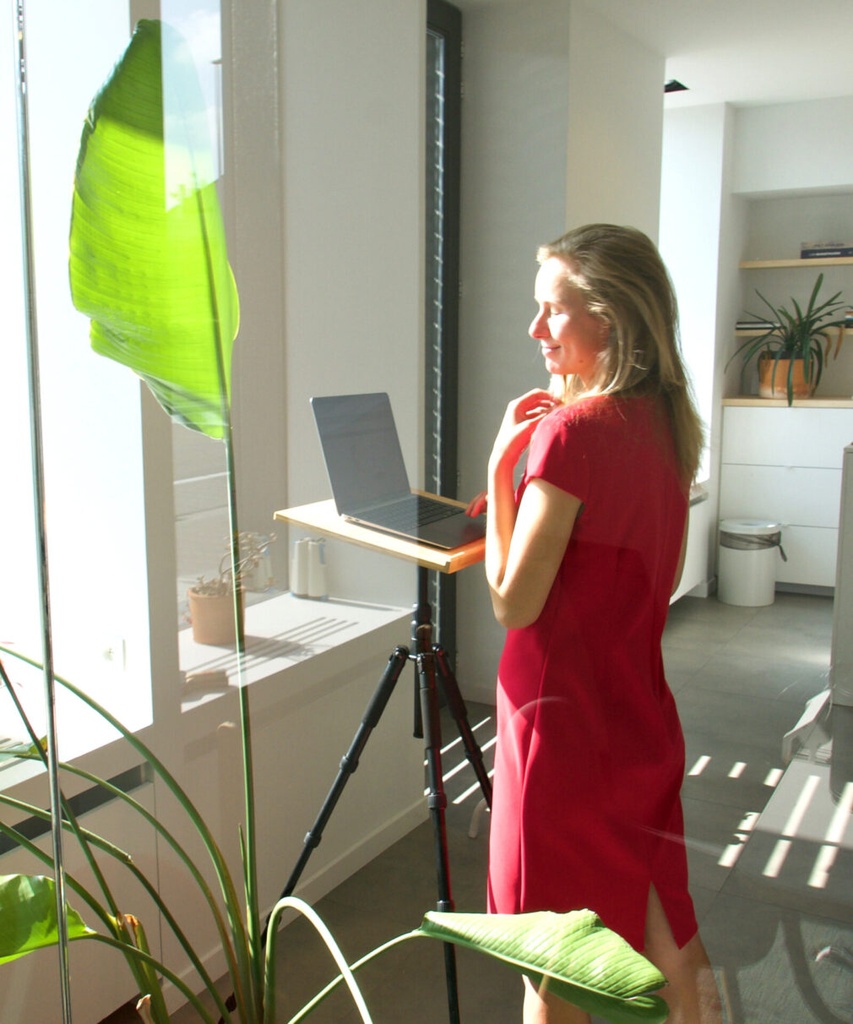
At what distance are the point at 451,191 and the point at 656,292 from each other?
23 cm

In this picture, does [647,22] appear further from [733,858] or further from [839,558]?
[733,858]

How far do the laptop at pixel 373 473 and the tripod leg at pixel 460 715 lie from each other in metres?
0.13

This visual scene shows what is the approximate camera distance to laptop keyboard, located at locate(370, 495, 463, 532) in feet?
3.34

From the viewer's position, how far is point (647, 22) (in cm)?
90

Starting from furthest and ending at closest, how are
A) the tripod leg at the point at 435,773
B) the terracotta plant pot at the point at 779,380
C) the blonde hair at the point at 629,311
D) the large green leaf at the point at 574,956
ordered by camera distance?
1. the tripod leg at the point at 435,773
2. the terracotta plant pot at the point at 779,380
3. the blonde hair at the point at 629,311
4. the large green leaf at the point at 574,956

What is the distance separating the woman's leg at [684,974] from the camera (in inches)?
39.8

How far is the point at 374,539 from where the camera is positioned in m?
1.08

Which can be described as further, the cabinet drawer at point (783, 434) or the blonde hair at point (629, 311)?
the cabinet drawer at point (783, 434)

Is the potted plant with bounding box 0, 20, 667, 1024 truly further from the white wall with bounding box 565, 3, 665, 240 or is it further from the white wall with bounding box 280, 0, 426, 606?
the white wall with bounding box 565, 3, 665, 240

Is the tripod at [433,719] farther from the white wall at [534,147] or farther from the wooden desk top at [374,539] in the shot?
the white wall at [534,147]

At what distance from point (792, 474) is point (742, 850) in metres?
→ 0.42

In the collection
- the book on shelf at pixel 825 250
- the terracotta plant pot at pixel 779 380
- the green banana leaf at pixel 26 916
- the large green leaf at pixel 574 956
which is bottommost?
the green banana leaf at pixel 26 916

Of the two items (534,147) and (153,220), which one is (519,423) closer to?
(534,147)

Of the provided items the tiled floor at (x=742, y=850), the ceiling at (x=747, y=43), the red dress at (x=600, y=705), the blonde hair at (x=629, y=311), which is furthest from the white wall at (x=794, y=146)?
Answer: the tiled floor at (x=742, y=850)
